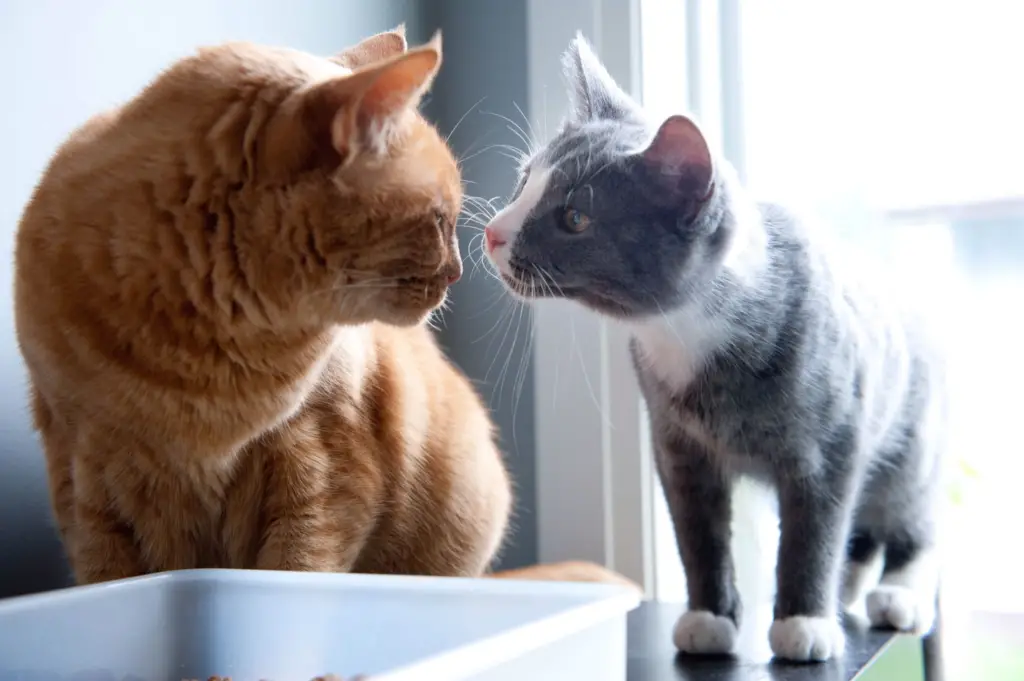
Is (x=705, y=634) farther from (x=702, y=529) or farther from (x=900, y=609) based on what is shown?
(x=900, y=609)

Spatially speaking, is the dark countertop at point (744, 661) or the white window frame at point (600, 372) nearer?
the dark countertop at point (744, 661)

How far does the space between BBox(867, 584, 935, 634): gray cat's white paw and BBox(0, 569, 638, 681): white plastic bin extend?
1.56 feet

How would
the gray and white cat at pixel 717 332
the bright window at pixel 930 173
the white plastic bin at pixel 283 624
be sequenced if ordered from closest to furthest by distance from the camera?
the white plastic bin at pixel 283 624 → the gray and white cat at pixel 717 332 → the bright window at pixel 930 173

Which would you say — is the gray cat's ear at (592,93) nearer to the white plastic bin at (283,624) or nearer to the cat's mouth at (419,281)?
the cat's mouth at (419,281)

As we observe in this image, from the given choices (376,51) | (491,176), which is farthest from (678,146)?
(491,176)

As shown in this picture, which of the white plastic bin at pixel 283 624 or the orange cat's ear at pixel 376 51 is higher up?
the orange cat's ear at pixel 376 51

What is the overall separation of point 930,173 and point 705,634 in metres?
0.77

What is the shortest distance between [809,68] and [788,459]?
76 centimetres

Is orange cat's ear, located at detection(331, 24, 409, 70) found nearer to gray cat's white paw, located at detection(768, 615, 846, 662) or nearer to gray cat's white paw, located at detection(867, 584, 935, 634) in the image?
gray cat's white paw, located at detection(768, 615, 846, 662)

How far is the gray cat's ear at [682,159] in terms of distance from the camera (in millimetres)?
970

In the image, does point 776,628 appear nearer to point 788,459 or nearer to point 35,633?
point 788,459

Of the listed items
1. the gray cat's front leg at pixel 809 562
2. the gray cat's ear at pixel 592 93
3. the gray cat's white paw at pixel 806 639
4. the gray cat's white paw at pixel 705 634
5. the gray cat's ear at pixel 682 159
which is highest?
the gray cat's ear at pixel 592 93

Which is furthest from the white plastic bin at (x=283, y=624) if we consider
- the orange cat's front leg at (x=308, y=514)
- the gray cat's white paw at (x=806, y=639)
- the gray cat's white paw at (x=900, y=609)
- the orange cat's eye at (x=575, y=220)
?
the gray cat's white paw at (x=900, y=609)

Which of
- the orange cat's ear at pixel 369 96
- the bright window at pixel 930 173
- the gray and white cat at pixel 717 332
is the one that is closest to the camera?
the orange cat's ear at pixel 369 96
